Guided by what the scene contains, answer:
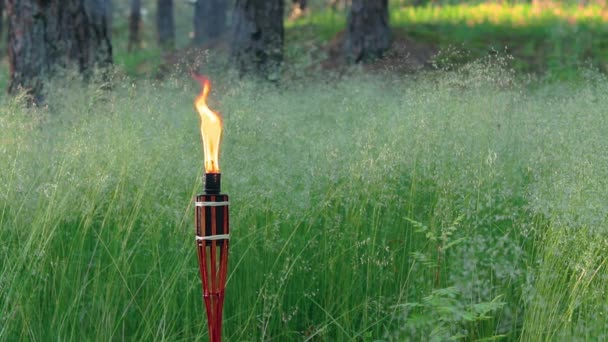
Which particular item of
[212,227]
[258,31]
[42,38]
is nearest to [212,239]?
[212,227]

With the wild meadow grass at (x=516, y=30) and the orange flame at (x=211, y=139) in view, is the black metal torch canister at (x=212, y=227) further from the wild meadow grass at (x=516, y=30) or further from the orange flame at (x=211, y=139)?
the wild meadow grass at (x=516, y=30)

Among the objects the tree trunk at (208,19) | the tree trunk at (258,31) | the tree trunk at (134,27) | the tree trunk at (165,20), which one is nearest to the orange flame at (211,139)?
the tree trunk at (258,31)

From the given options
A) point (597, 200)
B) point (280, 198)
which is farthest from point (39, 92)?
point (597, 200)

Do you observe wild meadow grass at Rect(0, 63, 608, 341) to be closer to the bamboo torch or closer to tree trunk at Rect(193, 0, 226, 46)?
the bamboo torch

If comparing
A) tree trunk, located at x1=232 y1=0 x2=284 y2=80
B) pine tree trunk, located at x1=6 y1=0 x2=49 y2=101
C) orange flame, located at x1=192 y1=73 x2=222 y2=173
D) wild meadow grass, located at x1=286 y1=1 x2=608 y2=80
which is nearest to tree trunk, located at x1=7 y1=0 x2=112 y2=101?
pine tree trunk, located at x1=6 y1=0 x2=49 y2=101

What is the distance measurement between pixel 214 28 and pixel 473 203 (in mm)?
17815

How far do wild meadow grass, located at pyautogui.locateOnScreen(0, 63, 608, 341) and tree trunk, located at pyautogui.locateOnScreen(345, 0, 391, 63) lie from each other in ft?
28.7

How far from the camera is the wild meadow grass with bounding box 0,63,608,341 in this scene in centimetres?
312

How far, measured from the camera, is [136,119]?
4.16 meters

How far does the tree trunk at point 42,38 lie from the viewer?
322 inches

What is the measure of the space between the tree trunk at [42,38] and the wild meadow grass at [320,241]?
419 cm

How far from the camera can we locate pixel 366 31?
12.9m

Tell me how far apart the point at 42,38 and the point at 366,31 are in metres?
5.71

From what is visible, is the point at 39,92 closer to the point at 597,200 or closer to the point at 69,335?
the point at 69,335
